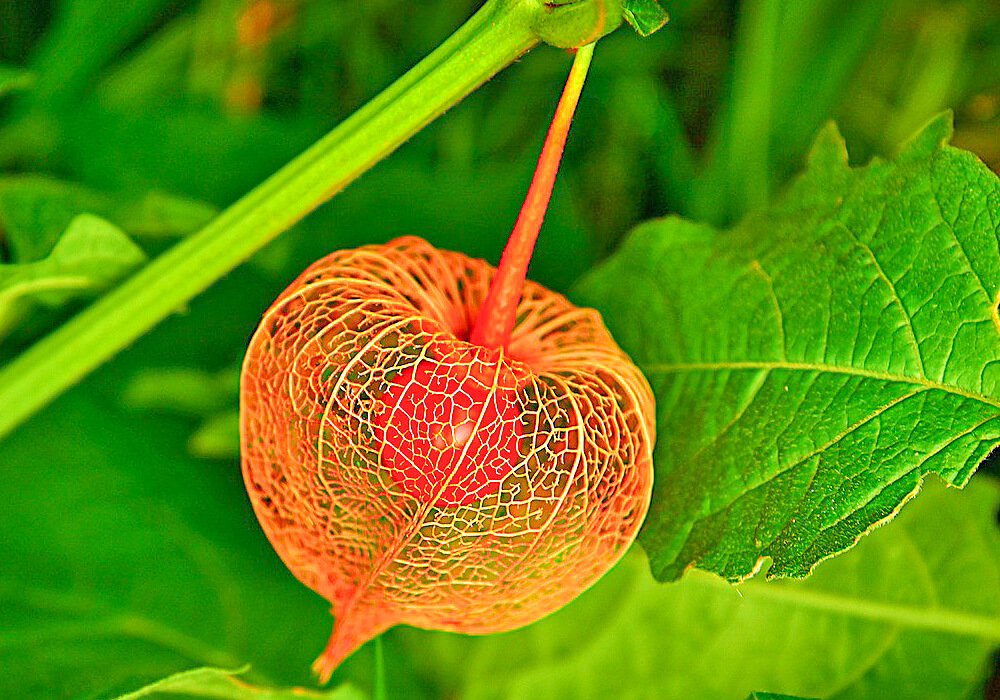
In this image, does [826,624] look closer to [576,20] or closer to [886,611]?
[886,611]

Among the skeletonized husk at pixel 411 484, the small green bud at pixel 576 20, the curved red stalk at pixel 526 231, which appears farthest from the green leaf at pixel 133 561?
the small green bud at pixel 576 20

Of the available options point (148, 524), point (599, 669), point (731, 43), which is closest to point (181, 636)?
point (148, 524)

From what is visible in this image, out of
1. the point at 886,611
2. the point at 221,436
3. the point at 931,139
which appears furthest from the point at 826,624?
the point at 221,436

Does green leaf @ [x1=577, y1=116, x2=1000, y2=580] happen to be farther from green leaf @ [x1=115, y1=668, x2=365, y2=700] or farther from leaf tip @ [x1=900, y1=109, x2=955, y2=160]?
green leaf @ [x1=115, y1=668, x2=365, y2=700]

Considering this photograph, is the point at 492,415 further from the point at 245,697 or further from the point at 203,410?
the point at 203,410

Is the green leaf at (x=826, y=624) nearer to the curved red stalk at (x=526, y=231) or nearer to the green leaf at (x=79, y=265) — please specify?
the curved red stalk at (x=526, y=231)

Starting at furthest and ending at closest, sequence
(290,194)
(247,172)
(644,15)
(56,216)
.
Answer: (247,172) < (56,216) < (290,194) < (644,15)
